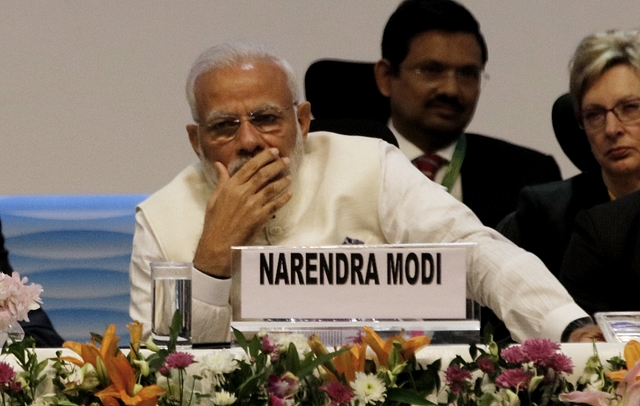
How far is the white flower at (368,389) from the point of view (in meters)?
1.04

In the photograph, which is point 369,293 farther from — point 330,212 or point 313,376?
point 330,212

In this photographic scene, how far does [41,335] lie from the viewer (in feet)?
7.09

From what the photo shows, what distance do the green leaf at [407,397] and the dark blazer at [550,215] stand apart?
1.59 m

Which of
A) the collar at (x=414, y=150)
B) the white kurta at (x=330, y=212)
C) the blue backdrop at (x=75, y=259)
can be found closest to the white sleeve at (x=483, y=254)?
the white kurta at (x=330, y=212)

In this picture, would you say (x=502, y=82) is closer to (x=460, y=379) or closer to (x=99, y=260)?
(x=99, y=260)

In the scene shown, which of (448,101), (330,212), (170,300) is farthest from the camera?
(448,101)

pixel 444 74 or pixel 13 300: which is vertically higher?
pixel 444 74

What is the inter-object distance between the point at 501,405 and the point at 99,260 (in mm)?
2086

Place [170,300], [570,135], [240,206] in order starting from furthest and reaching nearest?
[570,135] < [240,206] < [170,300]

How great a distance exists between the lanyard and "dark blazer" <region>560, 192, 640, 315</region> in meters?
0.79

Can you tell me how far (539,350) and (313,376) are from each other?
23 centimetres

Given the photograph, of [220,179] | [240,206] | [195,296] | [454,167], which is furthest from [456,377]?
[454,167]

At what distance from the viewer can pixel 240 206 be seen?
80.0 inches

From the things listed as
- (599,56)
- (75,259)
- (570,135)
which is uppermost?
(599,56)
